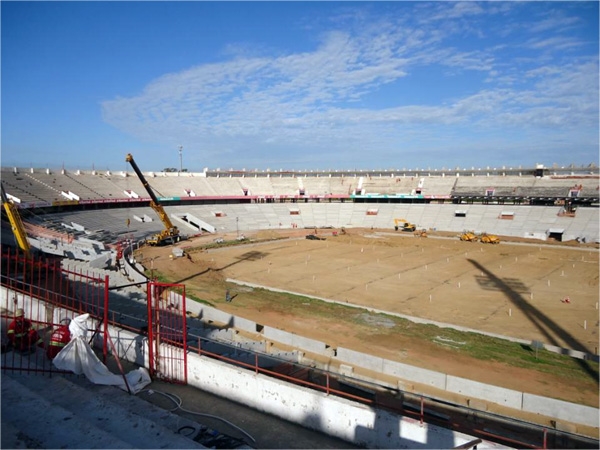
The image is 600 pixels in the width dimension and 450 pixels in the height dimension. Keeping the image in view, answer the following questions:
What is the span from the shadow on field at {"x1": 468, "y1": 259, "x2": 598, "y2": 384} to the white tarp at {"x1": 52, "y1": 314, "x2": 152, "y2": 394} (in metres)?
14.7

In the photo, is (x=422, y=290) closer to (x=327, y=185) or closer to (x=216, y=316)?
(x=216, y=316)

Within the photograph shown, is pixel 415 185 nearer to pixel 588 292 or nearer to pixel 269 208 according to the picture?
pixel 269 208

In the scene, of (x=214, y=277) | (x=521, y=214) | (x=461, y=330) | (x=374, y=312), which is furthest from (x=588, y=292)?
(x=521, y=214)

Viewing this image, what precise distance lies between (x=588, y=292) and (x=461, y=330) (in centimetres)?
1350

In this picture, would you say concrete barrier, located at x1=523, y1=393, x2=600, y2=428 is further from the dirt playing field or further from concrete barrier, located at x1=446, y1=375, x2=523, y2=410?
the dirt playing field

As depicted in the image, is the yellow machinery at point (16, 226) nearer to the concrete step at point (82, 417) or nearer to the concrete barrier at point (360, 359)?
the concrete step at point (82, 417)

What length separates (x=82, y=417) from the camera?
6.92 metres

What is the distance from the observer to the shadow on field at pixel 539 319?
54.5ft

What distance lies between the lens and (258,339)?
16562mm

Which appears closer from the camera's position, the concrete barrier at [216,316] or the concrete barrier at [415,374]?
the concrete barrier at [415,374]

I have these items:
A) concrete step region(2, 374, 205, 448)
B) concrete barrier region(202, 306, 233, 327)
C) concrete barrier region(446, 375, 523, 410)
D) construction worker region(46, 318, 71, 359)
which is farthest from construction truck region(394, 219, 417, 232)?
concrete step region(2, 374, 205, 448)

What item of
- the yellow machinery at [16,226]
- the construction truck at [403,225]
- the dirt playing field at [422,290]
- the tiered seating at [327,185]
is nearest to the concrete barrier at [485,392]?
the dirt playing field at [422,290]

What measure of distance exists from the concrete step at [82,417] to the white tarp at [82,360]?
17 cm

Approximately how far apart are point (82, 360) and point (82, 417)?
2.03 meters
